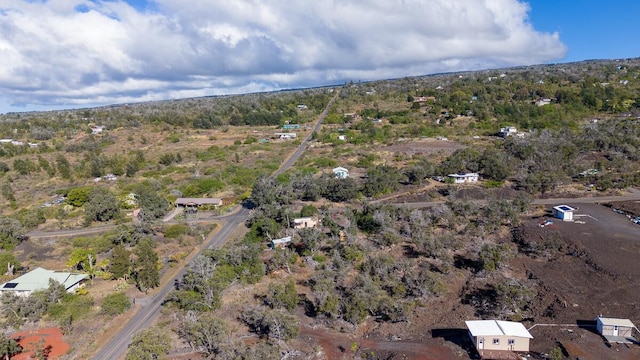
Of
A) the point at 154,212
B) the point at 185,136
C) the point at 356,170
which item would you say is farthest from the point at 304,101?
the point at 154,212

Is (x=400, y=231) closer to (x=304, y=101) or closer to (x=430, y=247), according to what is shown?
(x=430, y=247)

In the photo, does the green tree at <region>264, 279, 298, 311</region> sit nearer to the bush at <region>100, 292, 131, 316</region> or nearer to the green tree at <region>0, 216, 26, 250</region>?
the bush at <region>100, 292, 131, 316</region>

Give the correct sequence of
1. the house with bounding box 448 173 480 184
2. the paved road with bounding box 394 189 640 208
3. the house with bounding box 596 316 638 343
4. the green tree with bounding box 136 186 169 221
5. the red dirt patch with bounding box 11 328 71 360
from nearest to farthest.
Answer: the house with bounding box 596 316 638 343
the red dirt patch with bounding box 11 328 71 360
the paved road with bounding box 394 189 640 208
the green tree with bounding box 136 186 169 221
the house with bounding box 448 173 480 184

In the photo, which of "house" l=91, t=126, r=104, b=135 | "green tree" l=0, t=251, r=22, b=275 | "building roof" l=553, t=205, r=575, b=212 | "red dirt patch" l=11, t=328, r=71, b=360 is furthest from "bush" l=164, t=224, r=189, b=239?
"house" l=91, t=126, r=104, b=135

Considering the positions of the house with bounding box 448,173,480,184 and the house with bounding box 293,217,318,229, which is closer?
the house with bounding box 293,217,318,229

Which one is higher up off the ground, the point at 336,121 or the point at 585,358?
the point at 336,121
